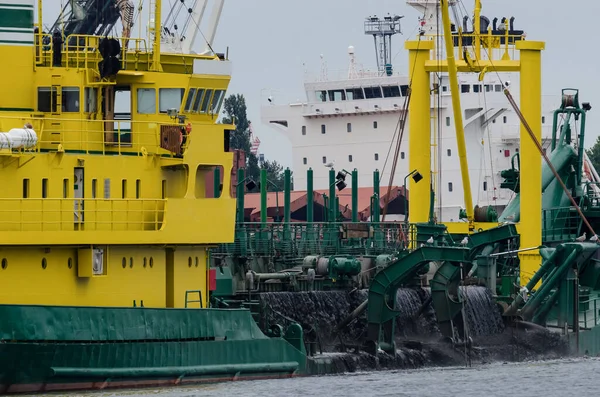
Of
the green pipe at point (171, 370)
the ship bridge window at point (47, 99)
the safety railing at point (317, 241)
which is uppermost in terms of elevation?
the ship bridge window at point (47, 99)

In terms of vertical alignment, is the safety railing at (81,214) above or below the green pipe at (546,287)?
above

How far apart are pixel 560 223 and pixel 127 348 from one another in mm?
27251

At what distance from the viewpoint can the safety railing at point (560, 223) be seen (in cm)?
5309

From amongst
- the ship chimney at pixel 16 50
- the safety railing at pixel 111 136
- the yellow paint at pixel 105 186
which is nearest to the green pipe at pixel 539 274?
the yellow paint at pixel 105 186

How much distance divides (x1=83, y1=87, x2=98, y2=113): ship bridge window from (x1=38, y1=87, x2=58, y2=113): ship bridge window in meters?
0.68

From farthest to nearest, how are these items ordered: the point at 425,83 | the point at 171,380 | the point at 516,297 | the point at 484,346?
the point at 425,83 < the point at 516,297 < the point at 484,346 < the point at 171,380

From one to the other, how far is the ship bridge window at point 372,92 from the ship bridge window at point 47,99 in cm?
5304

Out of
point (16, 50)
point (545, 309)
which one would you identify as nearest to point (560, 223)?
point (545, 309)

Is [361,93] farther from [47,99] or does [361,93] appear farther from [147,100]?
[47,99]

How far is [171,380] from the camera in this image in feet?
101

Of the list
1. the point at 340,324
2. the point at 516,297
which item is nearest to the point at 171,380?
the point at 340,324

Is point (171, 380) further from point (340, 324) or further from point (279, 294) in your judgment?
point (340, 324)

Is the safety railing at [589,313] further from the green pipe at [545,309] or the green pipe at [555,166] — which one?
the green pipe at [555,166]

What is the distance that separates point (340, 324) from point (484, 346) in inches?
268
